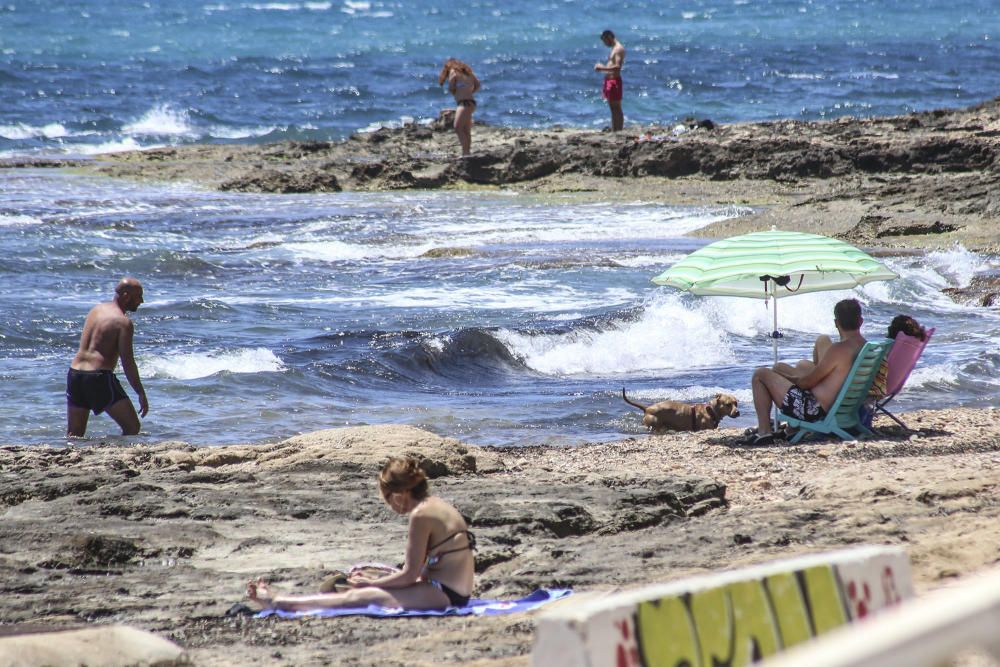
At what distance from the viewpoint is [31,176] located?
24719mm

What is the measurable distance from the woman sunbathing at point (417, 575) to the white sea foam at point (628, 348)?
23.8 feet

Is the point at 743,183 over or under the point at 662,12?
under

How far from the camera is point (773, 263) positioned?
27.4 feet

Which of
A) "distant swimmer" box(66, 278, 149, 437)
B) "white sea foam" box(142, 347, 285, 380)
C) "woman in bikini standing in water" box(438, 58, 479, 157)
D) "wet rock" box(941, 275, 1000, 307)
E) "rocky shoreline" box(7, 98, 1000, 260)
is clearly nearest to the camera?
"distant swimmer" box(66, 278, 149, 437)

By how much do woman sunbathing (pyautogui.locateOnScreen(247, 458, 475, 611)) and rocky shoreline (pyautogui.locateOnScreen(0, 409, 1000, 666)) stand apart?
113 millimetres

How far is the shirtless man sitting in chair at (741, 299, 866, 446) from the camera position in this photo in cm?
829

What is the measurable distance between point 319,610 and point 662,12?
74616 mm

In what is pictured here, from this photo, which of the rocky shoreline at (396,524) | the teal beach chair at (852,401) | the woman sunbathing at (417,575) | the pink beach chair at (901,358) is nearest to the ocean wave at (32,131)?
the rocky shoreline at (396,524)

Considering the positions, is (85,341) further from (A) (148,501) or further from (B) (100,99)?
(B) (100,99)

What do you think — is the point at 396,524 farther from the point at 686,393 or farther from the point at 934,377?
the point at 934,377

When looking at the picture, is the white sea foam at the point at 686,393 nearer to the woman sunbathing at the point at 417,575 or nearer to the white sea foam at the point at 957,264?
the white sea foam at the point at 957,264

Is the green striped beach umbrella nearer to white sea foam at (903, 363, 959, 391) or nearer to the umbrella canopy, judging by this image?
the umbrella canopy

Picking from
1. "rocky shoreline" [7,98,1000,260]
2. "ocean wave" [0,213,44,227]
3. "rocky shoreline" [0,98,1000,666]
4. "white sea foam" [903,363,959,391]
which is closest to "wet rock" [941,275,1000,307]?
"rocky shoreline" [7,98,1000,260]

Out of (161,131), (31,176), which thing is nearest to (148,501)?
(31,176)
